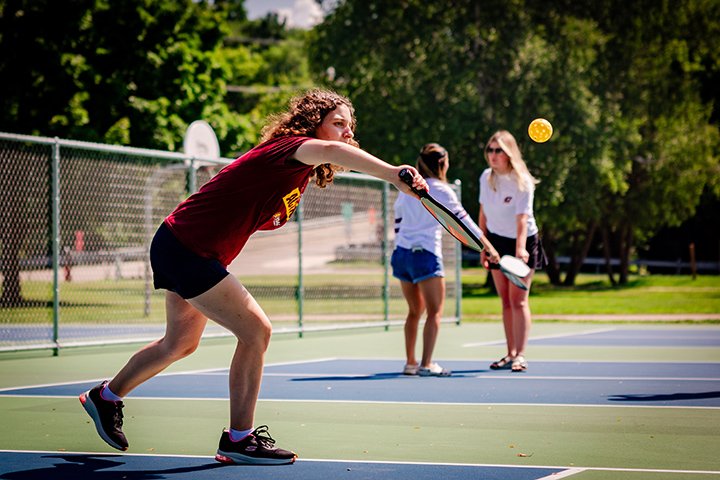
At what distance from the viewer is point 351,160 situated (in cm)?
510

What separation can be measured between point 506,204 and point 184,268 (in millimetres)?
5500

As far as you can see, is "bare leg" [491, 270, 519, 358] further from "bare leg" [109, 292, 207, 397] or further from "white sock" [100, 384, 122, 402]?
"white sock" [100, 384, 122, 402]

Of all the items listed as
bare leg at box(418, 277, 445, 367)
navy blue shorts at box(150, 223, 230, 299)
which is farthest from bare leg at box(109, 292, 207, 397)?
bare leg at box(418, 277, 445, 367)

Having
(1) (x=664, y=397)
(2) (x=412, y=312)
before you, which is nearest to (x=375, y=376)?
(2) (x=412, y=312)

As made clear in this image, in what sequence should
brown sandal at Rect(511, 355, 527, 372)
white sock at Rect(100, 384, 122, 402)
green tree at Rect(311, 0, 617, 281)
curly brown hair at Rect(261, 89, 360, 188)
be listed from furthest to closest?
green tree at Rect(311, 0, 617, 281)
brown sandal at Rect(511, 355, 527, 372)
white sock at Rect(100, 384, 122, 402)
curly brown hair at Rect(261, 89, 360, 188)

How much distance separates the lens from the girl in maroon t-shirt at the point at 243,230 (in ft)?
17.7

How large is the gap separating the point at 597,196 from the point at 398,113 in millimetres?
→ 6855

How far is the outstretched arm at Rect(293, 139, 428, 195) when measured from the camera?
200 inches

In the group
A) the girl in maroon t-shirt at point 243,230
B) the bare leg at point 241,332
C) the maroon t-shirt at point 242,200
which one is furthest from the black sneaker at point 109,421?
the maroon t-shirt at point 242,200

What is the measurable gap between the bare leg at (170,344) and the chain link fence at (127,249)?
655 centimetres

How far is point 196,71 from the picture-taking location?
29.7 metres

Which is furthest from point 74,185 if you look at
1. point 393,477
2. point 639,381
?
point 393,477

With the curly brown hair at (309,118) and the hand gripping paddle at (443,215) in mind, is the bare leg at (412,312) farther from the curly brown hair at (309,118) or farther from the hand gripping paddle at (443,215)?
the curly brown hair at (309,118)

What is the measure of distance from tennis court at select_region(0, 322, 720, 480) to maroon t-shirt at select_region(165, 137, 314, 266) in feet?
3.78
